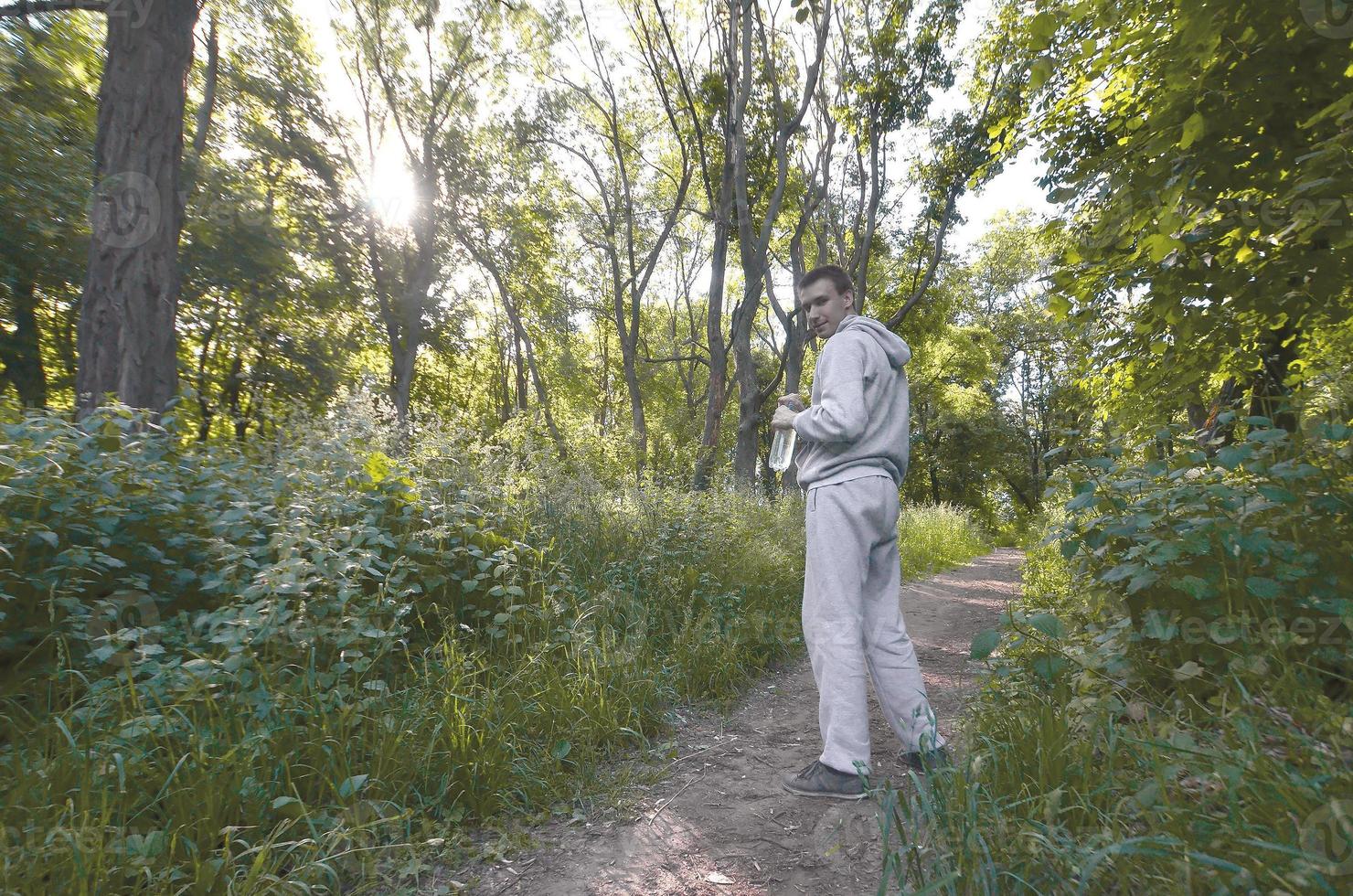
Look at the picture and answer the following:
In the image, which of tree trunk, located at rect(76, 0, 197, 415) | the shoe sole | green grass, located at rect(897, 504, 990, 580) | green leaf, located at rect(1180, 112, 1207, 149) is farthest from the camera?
green grass, located at rect(897, 504, 990, 580)

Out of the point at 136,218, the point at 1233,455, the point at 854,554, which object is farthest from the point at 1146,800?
the point at 136,218

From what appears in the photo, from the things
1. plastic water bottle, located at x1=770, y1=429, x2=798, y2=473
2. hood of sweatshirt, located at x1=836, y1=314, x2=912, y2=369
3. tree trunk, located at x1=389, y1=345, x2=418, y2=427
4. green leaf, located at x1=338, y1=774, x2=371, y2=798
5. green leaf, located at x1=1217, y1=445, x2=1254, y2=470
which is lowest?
green leaf, located at x1=338, y1=774, x2=371, y2=798

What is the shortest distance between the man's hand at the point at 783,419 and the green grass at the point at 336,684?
5.91 feet

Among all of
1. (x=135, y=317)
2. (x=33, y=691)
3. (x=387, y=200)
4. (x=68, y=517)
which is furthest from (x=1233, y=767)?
(x=387, y=200)

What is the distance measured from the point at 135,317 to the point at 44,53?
10832 mm

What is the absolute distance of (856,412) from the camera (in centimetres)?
292

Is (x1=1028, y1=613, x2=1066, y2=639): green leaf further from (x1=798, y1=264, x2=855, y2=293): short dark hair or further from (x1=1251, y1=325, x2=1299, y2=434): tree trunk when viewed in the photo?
(x1=1251, y1=325, x2=1299, y2=434): tree trunk

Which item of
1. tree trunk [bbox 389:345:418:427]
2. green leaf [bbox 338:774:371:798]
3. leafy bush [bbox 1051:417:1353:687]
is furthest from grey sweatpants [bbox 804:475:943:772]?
tree trunk [bbox 389:345:418:427]

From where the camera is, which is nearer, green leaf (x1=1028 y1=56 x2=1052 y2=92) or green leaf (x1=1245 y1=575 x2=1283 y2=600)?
green leaf (x1=1245 y1=575 x2=1283 y2=600)

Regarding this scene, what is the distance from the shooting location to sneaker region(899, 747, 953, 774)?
8.16 feet

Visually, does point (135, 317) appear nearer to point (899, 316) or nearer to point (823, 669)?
point (823, 669)

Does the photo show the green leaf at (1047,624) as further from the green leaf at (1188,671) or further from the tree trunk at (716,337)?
the tree trunk at (716,337)

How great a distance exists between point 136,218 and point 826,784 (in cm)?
704

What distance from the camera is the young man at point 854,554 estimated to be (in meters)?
2.82
